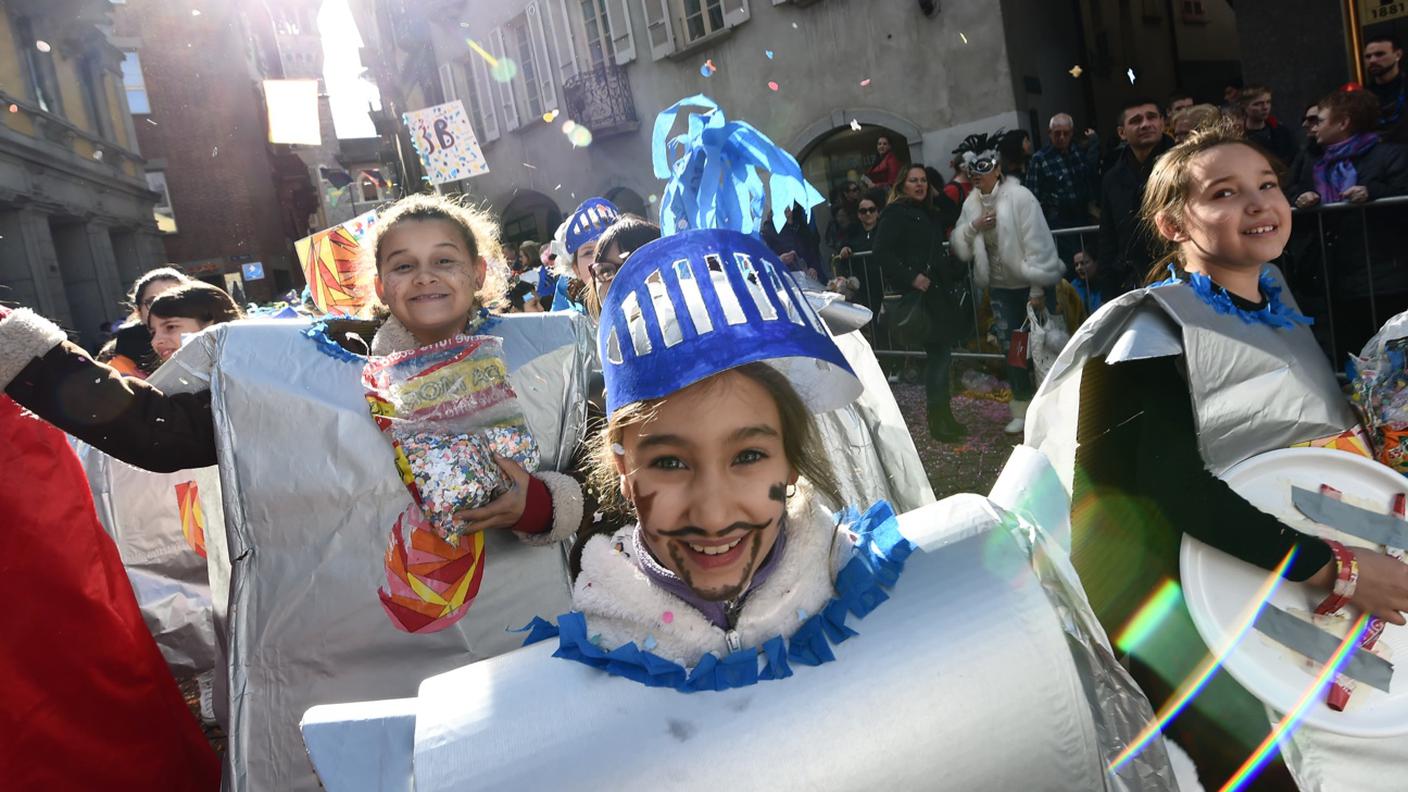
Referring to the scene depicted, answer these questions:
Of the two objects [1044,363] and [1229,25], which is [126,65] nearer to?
[1229,25]

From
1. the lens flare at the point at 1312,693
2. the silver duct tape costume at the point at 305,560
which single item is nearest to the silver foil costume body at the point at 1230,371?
the lens flare at the point at 1312,693

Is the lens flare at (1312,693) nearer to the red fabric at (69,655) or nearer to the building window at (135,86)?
the red fabric at (69,655)

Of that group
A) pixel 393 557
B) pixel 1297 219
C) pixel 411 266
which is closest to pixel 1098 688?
pixel 393 557

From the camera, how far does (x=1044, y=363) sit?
17.8 feet

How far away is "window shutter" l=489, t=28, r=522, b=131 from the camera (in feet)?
55.8

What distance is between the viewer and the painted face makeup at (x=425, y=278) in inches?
83.1

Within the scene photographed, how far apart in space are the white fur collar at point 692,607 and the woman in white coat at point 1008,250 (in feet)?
15.1

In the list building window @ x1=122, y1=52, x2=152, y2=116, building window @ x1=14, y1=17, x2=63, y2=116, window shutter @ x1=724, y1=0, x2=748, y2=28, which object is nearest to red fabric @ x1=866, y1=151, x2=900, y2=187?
window shutter @ x1=724, y1=0, x2=748, y2=28

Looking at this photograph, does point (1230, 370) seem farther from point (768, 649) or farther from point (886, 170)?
point (886, 170)

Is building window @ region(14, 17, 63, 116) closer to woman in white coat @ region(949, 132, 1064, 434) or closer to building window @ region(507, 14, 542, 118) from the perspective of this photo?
building window @ region(507, 14, 542, 118)

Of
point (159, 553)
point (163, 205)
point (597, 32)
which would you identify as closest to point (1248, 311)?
point (159, 553)

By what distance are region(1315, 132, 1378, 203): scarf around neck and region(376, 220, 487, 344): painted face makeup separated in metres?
4.38

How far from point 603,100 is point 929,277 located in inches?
371

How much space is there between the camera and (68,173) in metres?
16.6
